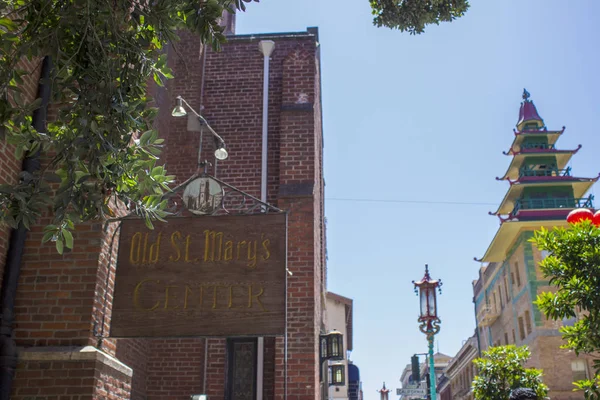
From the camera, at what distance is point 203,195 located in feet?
26.6

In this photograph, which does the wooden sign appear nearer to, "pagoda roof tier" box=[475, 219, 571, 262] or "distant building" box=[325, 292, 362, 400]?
"distant building" box=[325, 292, 362, 400]

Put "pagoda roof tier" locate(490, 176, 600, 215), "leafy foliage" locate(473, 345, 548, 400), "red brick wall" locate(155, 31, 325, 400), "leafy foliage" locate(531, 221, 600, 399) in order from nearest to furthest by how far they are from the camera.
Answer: "leafy foliage" locate(531, 221, 600, 399) < "red brick wall" locate(155, 31, 325, 400) < "leafy foliage" locate(473, 345, 548, 400) < "pagoda roof tier" locate(490, 176, 600, 215)

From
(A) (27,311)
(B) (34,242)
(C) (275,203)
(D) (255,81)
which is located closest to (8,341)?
(A) (27,311)

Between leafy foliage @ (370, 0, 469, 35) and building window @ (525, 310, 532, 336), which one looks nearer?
leafy foliage @ (370, 0, 469, 35)

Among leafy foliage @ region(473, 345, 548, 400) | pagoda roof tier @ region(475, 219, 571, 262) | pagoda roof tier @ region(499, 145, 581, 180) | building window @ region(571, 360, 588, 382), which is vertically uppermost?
pagoda roof tier @ region(499, 145, 581, 180)

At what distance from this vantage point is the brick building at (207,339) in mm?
Answer: 6074

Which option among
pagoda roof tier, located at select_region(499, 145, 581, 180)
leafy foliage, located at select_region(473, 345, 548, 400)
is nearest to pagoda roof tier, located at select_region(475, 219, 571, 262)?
pagoda roof tier, located at select_region(499, 145, 581, 180)

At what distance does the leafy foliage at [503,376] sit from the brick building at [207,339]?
342cm

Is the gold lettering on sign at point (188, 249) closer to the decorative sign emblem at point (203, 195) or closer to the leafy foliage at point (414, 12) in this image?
the decorative sign emblem at point (203, 195)

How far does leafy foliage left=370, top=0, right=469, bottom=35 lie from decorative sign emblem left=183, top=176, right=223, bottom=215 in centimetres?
294

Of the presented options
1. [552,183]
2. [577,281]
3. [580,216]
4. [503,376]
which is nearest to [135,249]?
[577,281]

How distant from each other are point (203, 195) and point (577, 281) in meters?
4.99

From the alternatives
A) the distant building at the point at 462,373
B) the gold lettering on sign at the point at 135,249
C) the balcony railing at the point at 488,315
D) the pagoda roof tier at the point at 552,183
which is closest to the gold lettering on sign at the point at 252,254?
the gold lettering on sign at the point at 135,249

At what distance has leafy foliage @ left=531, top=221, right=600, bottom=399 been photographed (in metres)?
7.87
